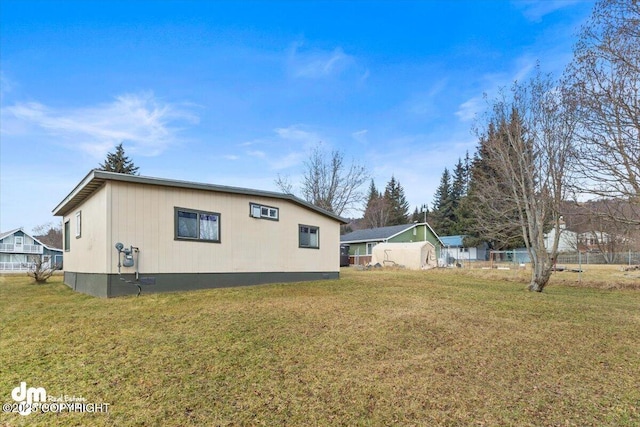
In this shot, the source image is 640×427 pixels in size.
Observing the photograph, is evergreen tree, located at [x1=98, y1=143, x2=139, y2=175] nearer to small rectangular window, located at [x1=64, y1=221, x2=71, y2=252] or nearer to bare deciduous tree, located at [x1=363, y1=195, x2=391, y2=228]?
small rectangular window, located at [x1=64, y1=221, x2=71, y2=252]

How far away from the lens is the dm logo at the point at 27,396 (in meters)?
3.16

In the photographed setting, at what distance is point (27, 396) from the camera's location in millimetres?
3355

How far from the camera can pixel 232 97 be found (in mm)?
13641

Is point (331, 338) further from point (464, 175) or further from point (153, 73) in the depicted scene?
point (464, 175)

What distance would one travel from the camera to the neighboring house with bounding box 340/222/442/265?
2917 cm

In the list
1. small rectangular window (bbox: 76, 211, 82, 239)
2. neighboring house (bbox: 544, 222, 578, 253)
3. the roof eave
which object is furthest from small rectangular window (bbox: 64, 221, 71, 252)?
neighboring house (bbox: 544, 222, 578, 253)

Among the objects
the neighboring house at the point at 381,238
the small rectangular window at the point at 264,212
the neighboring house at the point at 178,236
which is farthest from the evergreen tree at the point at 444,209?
the small rectangular window at the point at 264,212

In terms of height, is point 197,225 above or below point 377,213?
below

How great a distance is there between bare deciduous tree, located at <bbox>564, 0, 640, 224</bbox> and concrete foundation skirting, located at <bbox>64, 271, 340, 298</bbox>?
28.9 feet

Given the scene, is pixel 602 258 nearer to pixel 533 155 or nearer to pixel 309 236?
pixel 533 155

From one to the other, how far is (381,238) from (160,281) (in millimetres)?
21721

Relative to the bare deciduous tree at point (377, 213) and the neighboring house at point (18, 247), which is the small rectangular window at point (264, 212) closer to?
the neighboring house at point (18, 247)

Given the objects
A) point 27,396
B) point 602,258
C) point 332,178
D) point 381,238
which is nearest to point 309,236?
point 27,396

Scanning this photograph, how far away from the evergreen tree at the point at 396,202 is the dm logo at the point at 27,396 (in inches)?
1900
